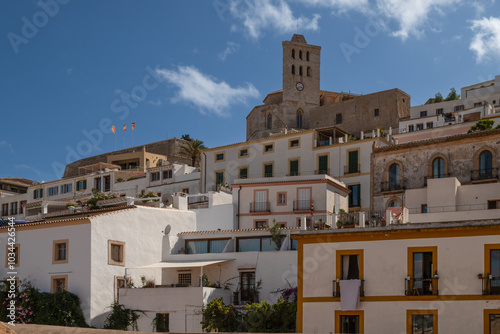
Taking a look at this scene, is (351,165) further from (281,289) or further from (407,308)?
(407,308)

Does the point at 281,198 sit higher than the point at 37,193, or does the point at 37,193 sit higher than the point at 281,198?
the point at 37,193

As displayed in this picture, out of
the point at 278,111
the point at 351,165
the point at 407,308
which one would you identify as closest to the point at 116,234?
the point at 407,308

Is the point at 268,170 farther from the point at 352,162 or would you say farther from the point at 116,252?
the point at 116,252

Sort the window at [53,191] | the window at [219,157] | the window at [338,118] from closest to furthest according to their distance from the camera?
the window at [219,157], the window at [53,191], the window at [338,118]

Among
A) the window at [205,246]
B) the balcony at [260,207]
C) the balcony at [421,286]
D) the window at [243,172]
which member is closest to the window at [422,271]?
the balcony at [421,286]

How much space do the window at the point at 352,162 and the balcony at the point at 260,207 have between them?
29.7 ft

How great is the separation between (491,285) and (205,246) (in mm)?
17502

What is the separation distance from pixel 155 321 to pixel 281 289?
19.0ft

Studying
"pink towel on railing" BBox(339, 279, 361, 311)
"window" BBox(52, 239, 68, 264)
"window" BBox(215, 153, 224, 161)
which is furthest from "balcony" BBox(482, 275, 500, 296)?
"window" BBox(215, 153, 224, 161)

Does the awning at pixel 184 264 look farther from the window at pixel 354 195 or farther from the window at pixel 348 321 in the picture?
the window at pixel 354 195

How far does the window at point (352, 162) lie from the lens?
52969 mm

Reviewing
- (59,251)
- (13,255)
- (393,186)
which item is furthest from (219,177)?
(59,251)

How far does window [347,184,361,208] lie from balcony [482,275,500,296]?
26.7 meters

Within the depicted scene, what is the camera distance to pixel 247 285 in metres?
35.3
